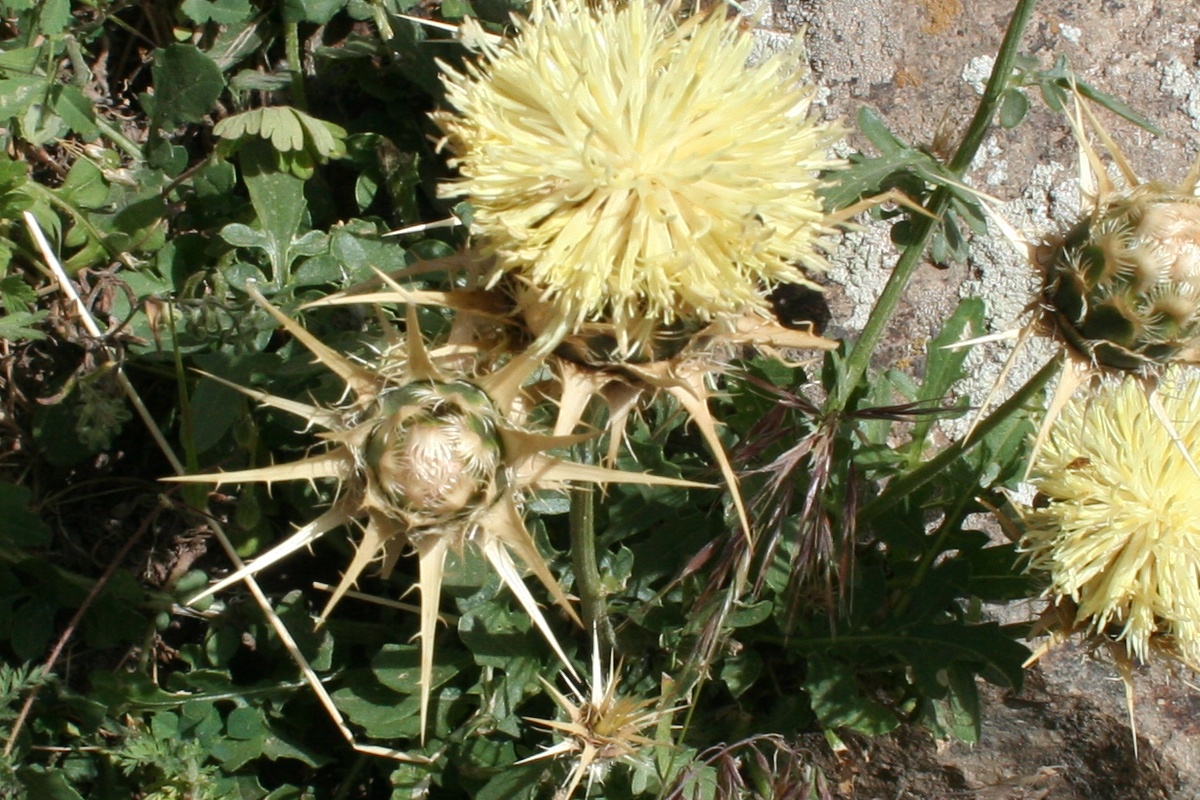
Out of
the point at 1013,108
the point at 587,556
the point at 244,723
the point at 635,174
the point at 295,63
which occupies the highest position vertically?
the point at 1013,108

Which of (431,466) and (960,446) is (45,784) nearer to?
(431,466)

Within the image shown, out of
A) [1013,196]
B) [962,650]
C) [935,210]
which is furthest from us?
[1013,196]

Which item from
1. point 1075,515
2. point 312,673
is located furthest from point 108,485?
point 1075,515

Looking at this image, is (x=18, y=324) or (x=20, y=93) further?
(x=20, y=93)

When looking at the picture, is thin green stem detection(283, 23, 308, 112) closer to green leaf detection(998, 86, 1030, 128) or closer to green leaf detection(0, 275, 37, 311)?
green leaf detection(0, 275, 37, 311)

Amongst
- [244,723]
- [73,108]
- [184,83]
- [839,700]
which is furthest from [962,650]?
[73,108]

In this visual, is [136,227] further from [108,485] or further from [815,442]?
[815,442]

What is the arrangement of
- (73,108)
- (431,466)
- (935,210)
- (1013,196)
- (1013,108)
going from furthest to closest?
(1013,196)
(73,108)
(935,210)
(1013,108)
(431,466)
